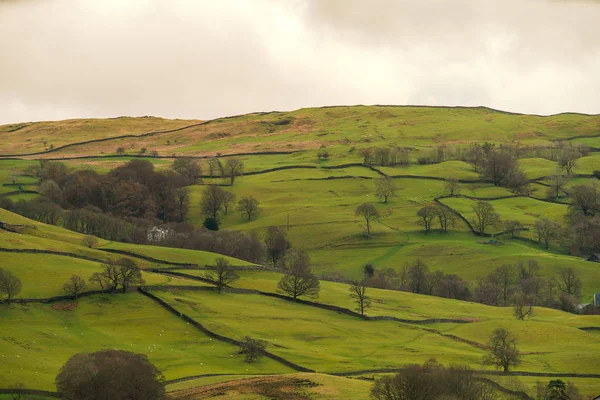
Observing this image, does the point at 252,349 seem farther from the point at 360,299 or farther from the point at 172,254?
the point at 172,254

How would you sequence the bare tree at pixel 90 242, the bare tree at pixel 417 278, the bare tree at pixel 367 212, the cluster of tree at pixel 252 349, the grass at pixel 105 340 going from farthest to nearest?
1. the bare tree at pixel 367 212
2. the bare tree at pixel 417 278
3. the bare tree at pixel 90 242
4. the cluster of tree at pixel 252 349
5. the grass at pixel 105 340

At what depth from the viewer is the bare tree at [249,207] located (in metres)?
192

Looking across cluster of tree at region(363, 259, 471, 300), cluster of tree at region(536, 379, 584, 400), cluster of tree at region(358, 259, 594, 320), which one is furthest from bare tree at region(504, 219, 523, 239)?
cluster of tree at region(536, 379, 584, 400)

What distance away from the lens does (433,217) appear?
7047 inches

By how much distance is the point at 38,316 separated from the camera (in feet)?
303

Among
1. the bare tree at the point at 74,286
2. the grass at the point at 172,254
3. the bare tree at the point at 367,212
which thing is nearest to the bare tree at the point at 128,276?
the bare tree at the point at 74,286

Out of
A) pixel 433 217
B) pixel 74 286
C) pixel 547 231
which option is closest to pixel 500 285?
pixel 547 231

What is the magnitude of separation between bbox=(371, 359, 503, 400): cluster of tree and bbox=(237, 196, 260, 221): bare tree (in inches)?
5045

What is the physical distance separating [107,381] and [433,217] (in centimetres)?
12674

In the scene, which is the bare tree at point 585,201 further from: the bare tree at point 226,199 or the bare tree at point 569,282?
the bare tree at point 226,199

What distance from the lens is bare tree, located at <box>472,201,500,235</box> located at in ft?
574

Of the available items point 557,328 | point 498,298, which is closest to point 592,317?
point 557,328

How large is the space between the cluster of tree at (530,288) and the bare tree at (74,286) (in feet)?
224

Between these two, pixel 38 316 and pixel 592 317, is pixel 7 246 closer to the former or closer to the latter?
pixel 38 316
